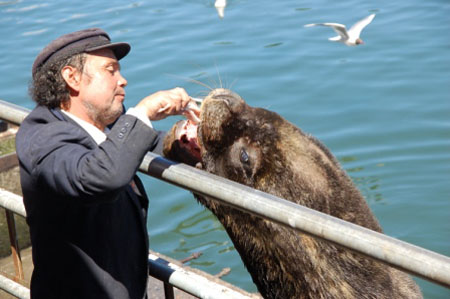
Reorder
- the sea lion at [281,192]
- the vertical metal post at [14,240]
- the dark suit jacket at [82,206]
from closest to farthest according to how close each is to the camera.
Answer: the dark suit jacket at [82,206], the sea lion at [281,192], the vertical metal post at [14,240]

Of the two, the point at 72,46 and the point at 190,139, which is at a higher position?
the point at 72,46

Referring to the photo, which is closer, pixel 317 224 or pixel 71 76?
pixel 317 224

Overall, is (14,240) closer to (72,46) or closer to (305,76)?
(72,46)

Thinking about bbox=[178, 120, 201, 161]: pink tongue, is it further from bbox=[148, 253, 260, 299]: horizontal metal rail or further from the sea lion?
bbox=[148, 253, 260, 299]: horizontal metal rail

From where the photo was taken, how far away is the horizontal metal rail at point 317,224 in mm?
1961

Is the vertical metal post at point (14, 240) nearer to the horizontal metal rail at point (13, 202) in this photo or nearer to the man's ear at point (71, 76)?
the horizontal metal rail at point (13, 202)

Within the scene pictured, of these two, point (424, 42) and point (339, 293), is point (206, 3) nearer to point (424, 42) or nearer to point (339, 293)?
point (424, 42)

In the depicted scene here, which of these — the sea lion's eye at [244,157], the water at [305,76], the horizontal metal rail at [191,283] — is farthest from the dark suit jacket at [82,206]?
the water at [305,76]

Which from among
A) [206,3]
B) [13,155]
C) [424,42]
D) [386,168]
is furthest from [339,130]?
[206,3]

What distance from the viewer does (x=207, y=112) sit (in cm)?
377

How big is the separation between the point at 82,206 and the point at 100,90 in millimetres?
532

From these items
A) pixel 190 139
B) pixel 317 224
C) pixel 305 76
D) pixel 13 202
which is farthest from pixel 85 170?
pixel 305 76

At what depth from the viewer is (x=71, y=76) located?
3338 mm

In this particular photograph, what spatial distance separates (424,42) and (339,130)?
11.7 ft
